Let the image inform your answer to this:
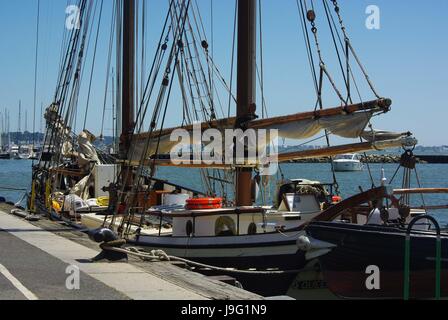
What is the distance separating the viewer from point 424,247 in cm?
1052

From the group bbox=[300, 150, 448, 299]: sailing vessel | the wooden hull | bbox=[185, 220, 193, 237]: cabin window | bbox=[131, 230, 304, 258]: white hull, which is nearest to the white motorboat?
bbox=[185, 220, 193, 237]: cabin window

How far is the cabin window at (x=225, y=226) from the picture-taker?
14344mm

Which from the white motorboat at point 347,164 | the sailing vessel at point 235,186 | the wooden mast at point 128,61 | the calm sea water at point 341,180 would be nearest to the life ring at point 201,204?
the sailing vessel at point 235,186

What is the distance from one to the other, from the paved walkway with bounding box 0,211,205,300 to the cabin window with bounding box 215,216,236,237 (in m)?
2.60

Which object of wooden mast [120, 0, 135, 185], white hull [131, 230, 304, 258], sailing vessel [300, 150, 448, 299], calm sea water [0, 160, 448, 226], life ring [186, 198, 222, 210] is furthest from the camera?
calm sea water [0, 160, 448, 226]

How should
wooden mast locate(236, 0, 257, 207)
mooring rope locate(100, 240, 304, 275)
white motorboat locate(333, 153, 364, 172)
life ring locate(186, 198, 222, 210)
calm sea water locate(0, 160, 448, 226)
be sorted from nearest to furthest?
mooring rope locate(100, 240, 304, 275)
life ring locate(186, 198, 222, 210)
wooden mast locate(236, 0, 257, 207)
calm sea water locate(0, 160, 448, 226)
white motorboat locate(333, 153, 364, 172)

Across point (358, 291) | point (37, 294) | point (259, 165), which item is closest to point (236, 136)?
point (259, 165)

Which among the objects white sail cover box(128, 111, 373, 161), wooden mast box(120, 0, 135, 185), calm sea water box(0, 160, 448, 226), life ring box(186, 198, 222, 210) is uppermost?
wooden mast box(120, 0, 135, 185)

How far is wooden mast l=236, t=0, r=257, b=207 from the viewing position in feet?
53.4

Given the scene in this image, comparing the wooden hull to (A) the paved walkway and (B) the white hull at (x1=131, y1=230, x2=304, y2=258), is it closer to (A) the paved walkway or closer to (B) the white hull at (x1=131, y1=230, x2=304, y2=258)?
(B) the white hull at (x1=131, y1=230, x2=304, y2=258)

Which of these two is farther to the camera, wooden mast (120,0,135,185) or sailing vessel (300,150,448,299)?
wooden mast (120,0,135,185)

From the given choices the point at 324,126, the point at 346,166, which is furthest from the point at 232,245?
the point at 346,166
